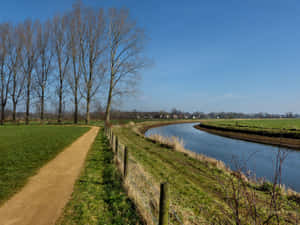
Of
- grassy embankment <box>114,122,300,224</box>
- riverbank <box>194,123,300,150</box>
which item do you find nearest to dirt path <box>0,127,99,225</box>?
grassy embankment <box>114,122,300,224</box>

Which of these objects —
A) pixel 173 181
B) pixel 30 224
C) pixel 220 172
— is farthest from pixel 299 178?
pixel 30 224

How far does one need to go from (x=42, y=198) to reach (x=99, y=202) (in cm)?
163

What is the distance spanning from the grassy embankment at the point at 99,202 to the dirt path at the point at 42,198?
280mm

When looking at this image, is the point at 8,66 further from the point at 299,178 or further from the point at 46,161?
the point at 299,178

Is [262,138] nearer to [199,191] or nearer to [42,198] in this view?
[199,191]

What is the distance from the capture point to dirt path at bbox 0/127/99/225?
402 centimetres

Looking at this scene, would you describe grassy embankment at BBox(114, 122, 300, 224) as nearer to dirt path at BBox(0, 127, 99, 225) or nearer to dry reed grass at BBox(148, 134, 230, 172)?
A: dry reed grass at BBox(148, 134, 230, 172)

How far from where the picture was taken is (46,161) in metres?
8.62

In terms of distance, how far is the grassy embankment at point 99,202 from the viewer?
415 cm

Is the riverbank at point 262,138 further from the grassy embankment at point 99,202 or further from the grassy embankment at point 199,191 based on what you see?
the grassy embankment at point 99,202

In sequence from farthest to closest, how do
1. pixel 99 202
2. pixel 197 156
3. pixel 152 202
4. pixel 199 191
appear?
pixel 197 156 < pixel 199 191 < pixel 152 202 < pixel 99 202

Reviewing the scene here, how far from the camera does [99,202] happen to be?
192 inches

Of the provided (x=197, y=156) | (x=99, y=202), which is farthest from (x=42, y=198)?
(x=197, y=156)

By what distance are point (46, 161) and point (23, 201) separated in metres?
4.21
